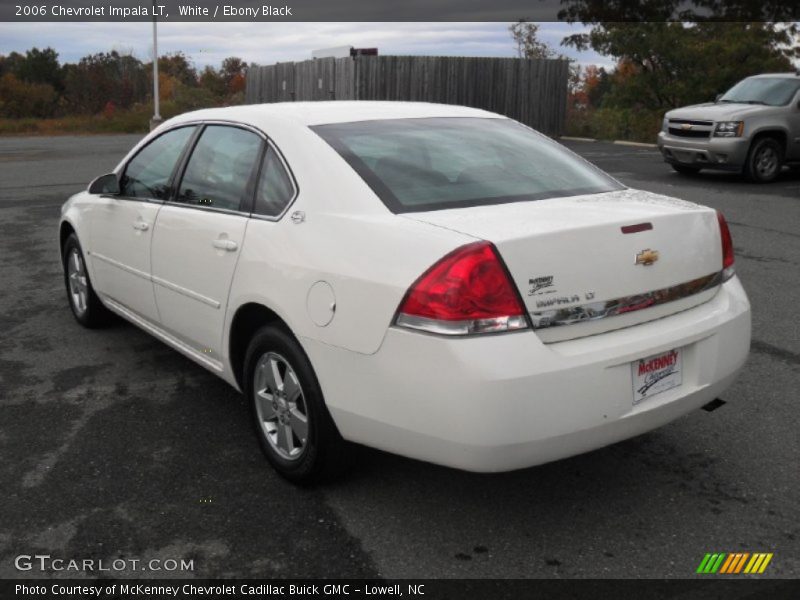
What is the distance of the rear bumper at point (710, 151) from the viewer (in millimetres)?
13969

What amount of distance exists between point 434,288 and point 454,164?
41.1 inches

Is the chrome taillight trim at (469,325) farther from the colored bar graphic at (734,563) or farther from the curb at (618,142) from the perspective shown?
the curb at (618,142)

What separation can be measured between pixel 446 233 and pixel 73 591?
175cm

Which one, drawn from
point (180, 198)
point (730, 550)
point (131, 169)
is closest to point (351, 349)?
point (730, 550)

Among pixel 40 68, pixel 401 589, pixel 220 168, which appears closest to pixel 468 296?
pixel 401 589

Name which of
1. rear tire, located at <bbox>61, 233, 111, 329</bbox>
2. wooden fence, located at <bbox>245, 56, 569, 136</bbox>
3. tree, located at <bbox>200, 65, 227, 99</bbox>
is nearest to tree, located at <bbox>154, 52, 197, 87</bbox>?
tree, located at <bbox>200, 65, 227, 99</bbox>

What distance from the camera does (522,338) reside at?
285 cm

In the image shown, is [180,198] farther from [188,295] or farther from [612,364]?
[612,364]

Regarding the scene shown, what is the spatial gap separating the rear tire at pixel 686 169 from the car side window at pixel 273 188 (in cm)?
1266

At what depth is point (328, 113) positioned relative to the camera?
404 cm

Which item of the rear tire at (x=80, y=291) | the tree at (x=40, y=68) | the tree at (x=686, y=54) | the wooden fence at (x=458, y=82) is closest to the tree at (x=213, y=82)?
the tree at (x=40, y=68)

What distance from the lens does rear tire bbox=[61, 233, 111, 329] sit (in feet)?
19.1

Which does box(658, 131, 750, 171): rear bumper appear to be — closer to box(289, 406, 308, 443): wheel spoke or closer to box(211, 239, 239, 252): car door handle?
box(211, 239, 239, 252): car door handle

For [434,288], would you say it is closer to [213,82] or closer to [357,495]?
[357,495]
